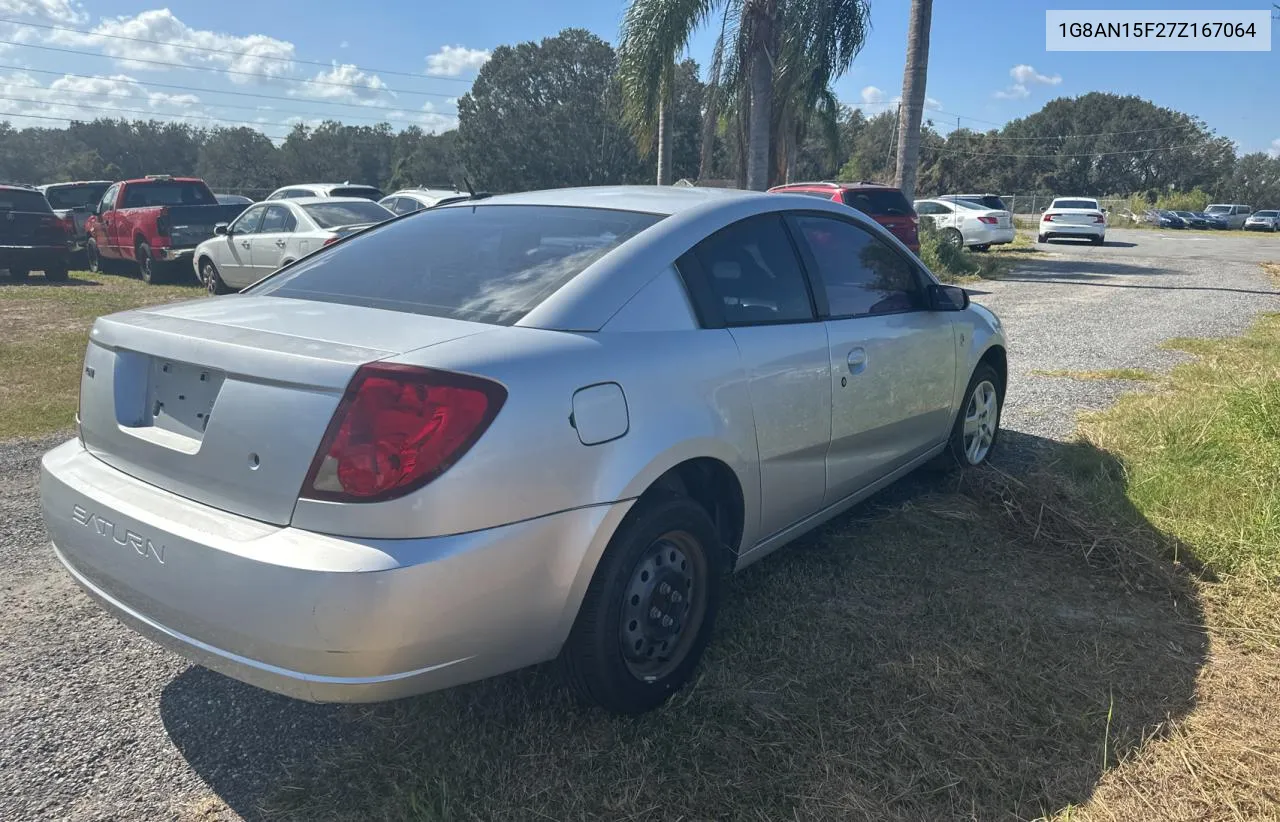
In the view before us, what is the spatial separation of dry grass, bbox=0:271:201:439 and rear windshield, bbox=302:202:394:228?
8.91ft

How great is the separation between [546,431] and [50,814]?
163cm

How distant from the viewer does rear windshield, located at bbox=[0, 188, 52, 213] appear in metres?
13.9

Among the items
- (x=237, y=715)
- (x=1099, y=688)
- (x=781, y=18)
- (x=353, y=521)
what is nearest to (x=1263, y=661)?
(x=1099, y=688)

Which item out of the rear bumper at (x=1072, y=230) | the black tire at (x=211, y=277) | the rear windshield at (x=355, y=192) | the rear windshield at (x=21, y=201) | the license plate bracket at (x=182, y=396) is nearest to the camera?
the license plate bracket at (x=182, y=396)

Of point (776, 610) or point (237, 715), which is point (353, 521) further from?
point (776, 610)

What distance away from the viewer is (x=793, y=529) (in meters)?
3.34

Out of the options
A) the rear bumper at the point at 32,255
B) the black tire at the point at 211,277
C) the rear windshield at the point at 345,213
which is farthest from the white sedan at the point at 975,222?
the rear bumper at the point at 32,255

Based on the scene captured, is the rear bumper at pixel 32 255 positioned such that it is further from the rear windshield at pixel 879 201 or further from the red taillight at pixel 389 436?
the red taillight at pixel 389 436

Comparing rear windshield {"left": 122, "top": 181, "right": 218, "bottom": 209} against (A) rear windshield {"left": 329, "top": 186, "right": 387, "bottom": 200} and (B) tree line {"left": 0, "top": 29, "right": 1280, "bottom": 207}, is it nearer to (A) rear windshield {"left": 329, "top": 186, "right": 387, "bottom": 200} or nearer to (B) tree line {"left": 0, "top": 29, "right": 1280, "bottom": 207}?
(A) rear windshield {"left": 329, "top": 186, "right": 387, "bottom": 200}

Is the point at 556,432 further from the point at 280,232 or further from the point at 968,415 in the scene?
the point at 280,232

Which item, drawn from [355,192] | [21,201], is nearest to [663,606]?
[21,201]

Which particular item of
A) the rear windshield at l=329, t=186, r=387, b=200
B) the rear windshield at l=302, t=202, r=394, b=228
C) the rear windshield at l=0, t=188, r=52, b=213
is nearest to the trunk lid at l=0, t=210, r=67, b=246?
the rear windshield at l=0, t=188, r=52, b=213

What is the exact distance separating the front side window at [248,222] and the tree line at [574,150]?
118ft

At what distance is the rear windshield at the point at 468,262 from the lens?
2621mm
